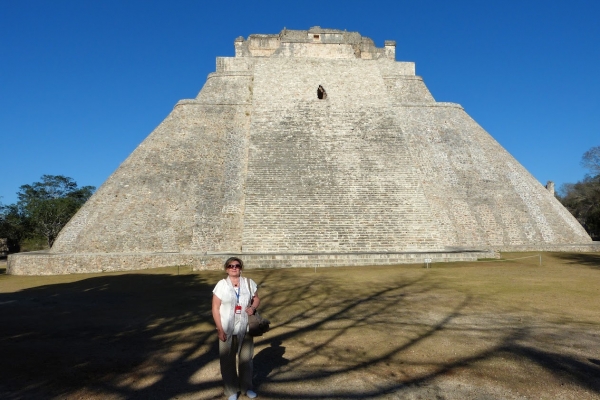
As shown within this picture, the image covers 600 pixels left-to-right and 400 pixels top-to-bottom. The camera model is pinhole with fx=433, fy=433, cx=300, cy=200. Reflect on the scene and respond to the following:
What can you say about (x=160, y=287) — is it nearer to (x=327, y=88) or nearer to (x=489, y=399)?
(x=489, y=399)

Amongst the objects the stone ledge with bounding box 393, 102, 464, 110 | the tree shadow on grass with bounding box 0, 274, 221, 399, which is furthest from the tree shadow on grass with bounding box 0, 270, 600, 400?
the stone ledge with bounding box 393, 102, 464, 110

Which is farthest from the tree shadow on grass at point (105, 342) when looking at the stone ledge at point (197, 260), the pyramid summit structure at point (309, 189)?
the pyramid summit structure at point (309, 189)

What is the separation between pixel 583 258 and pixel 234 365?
1345 centimetres

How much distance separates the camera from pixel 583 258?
13.1m

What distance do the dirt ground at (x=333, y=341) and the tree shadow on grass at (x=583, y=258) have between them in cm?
320

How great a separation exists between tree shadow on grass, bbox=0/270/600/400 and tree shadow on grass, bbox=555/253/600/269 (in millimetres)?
6425

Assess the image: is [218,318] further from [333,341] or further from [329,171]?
[329,171]

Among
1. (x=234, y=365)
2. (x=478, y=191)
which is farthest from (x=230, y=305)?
(x=478, y=191)

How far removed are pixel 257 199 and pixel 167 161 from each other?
408 cm

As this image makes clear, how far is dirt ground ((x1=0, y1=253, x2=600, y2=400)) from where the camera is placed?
3439mm

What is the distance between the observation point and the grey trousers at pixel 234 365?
3143mm

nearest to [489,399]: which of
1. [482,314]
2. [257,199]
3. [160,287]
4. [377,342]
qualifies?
[377,342]

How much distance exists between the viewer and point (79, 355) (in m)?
4.37

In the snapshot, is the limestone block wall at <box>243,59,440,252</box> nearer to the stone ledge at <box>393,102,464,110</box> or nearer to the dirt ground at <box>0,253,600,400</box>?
the stone ledge at <box>393,102,464,110</box>
